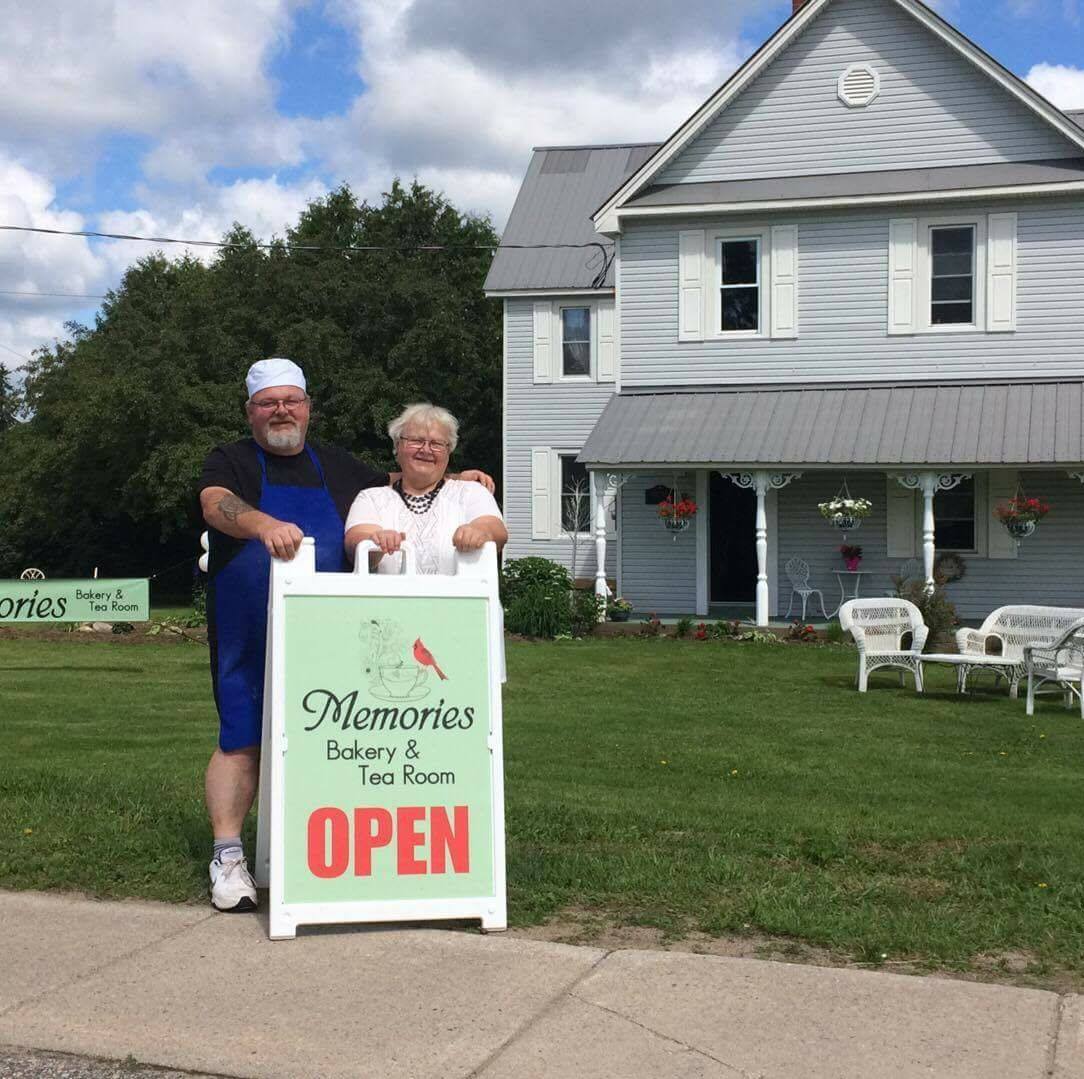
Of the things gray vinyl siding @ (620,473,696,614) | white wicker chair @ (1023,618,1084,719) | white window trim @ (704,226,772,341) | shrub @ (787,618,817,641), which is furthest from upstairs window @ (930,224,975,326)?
white wicker chair @ (1023,618,1084,719)

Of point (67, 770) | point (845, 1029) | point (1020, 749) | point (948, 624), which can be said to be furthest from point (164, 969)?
point (948, 624)

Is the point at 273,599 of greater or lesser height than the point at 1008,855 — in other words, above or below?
above

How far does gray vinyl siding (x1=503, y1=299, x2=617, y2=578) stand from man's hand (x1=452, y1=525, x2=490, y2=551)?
67.6 feet

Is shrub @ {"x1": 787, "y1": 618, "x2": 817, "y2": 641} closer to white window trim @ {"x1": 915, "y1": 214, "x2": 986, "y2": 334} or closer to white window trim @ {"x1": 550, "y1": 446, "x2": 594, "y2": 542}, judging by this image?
white window trim @ {"x1": 915, "y1": 214, "x2": 986, "y2": 334}

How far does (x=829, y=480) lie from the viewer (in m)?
21.0

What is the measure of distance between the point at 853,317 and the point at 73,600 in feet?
37.5

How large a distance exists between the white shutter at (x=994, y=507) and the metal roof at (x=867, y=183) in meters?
4.05

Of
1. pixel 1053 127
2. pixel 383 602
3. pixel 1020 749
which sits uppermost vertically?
pixel 1053 127

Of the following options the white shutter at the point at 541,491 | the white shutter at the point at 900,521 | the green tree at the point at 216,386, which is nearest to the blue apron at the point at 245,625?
the white shutter at the point at 900,521

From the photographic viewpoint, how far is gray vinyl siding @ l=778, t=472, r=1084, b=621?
1984cm

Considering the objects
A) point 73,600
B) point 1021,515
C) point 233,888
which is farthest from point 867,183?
point 233,888

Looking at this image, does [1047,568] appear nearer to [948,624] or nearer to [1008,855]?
[948,624]

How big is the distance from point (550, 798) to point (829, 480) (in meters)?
14.5

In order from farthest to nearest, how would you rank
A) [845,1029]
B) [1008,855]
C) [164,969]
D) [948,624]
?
[948,624] < [1008,855] < [164,969] < [845,1029]
